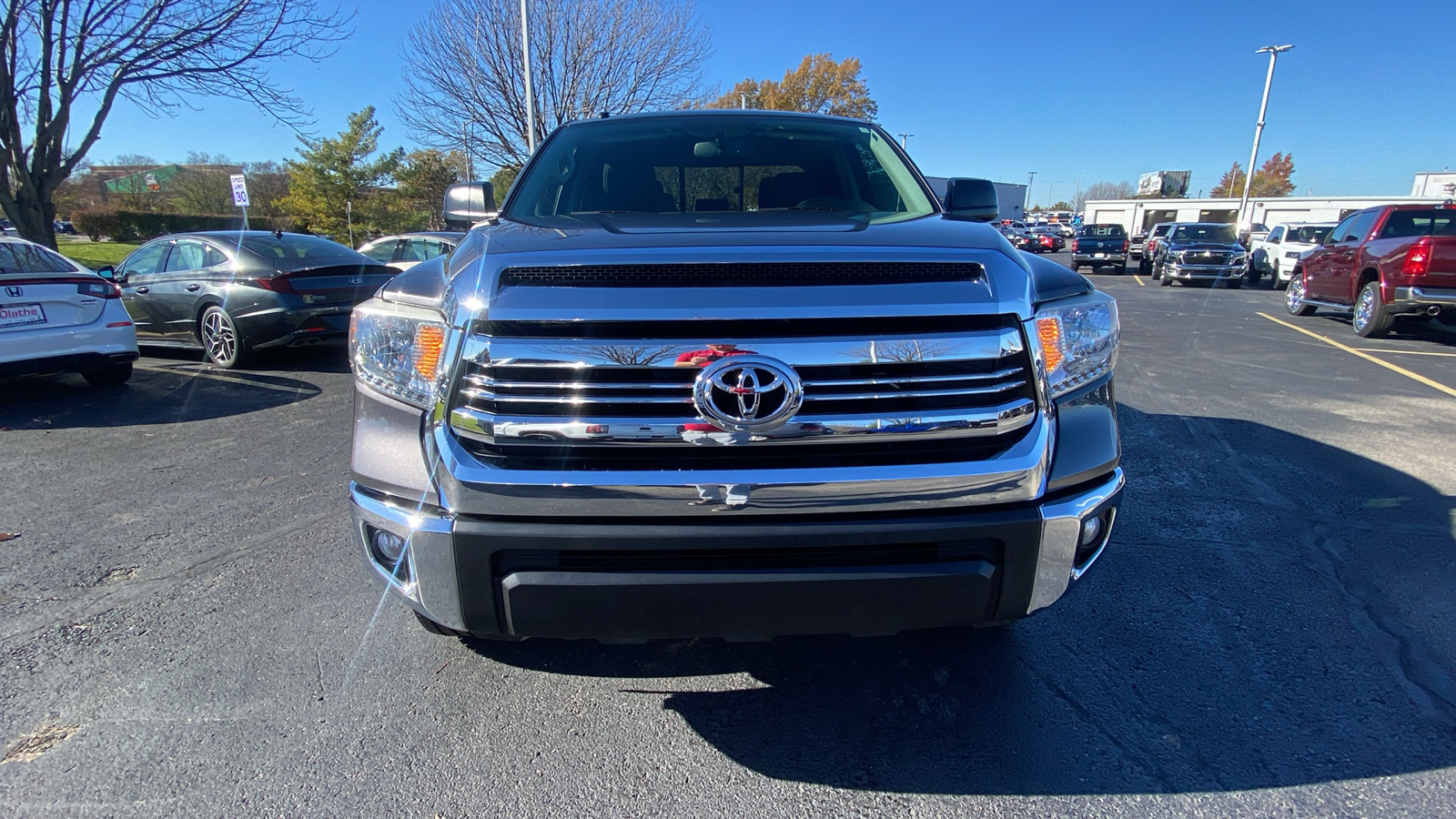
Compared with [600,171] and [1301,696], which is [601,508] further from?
[1301,696]

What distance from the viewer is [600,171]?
3.23m

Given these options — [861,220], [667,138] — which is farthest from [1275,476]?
[667,138]

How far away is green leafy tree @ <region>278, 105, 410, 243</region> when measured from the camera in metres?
40.3

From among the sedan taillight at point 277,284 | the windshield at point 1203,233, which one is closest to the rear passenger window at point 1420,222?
the windshield at point 1203,233

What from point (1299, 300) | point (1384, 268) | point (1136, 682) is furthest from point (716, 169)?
point (1299, 300)

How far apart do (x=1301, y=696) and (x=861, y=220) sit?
→ 2.03 m

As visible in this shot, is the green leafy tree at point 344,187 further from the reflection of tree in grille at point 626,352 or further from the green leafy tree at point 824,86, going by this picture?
the reflection of tree in grille at point 626,352

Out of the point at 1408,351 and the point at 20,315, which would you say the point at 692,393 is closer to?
the point at 20,315

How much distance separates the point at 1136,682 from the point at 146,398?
304 inches

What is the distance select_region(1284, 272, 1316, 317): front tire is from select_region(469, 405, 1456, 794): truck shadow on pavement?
11579mm

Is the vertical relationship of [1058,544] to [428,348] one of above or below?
below

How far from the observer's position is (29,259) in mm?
6102

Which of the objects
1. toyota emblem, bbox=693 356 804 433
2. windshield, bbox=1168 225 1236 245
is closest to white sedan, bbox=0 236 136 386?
toyota emblem, bbox=693 356 804 433

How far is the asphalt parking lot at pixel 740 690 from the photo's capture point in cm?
198
